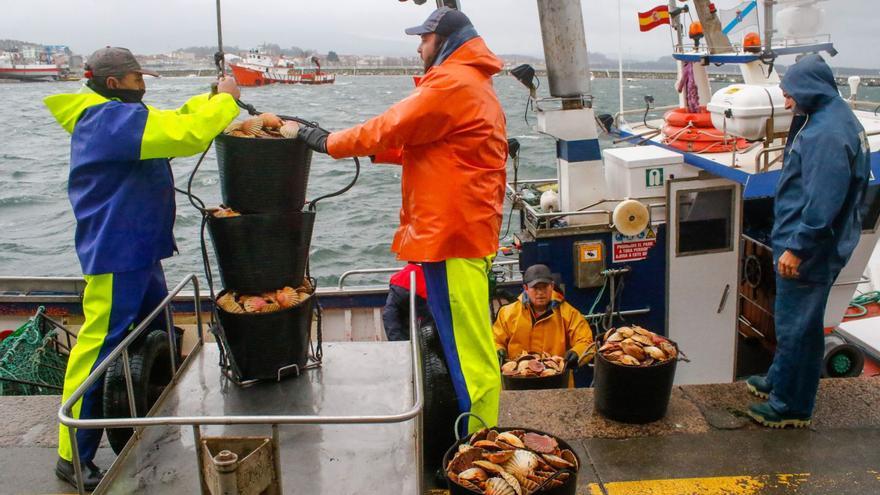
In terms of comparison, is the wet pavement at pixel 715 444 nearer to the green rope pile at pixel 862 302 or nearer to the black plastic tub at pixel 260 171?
the black plastic tub at pixel 260 171

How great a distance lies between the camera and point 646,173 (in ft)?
22.1

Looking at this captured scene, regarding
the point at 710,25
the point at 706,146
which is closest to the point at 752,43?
the point at 710,25

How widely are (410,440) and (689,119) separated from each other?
514 cm

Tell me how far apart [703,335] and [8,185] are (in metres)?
26.4

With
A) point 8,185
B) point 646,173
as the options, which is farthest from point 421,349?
point 8,185

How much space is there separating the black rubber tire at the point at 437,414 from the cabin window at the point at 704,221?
361cm

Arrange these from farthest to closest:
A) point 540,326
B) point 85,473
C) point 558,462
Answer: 1. point 540,326
2. point 85,473
3. point 558,462

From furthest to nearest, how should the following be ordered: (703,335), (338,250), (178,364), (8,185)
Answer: (8,185) → (338,250) → (703,335) → (178,364)

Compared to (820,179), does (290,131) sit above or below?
above

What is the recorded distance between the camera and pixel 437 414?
3988mm

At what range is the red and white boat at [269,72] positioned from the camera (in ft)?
287

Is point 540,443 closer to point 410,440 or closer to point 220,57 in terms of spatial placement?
point 410,440

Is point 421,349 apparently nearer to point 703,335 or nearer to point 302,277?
point 302,277

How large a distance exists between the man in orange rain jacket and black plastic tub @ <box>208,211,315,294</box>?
0.50m
